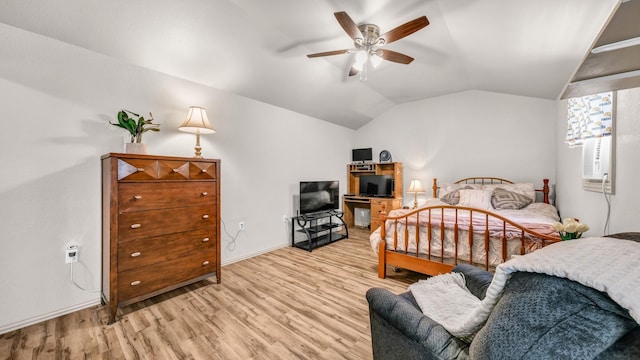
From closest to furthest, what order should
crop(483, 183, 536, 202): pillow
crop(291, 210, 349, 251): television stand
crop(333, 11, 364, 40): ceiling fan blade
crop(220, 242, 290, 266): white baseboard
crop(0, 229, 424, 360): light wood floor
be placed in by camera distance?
1. crop(0, 229, 424, 360): light wood floor
2. crop(333, 11, 364, 40): ceiling fan blade
3. crop(220, 242, 290, 266): white baseboard
4. crop(483, 183, 536, 202): pillow
5. crop(291, 210, 349, 251): television stand

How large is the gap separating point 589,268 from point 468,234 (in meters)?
1.79

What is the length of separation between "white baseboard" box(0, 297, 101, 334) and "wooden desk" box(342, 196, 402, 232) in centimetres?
396

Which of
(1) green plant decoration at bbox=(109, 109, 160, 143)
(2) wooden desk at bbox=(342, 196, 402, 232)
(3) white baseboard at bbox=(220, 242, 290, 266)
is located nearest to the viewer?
(1) green plant decoration at bbox=(109, 109, 160, 143)

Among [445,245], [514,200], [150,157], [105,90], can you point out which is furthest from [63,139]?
[514,200]

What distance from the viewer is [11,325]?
1.85 m

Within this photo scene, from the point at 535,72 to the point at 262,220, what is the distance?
3.99 metres

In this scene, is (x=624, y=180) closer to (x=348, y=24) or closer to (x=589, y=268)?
(x=589, y=268)

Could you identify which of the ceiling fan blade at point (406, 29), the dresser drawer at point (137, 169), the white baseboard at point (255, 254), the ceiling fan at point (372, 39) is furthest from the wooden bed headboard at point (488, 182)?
the dresser drawer at point (137, 169)

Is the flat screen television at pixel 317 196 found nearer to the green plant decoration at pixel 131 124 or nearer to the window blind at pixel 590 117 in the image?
the green plant decoration at pixel 131 124

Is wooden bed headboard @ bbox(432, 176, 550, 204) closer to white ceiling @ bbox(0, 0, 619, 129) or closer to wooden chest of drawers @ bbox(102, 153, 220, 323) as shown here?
white ceiling @ bbox(0, 0, 619, 129)

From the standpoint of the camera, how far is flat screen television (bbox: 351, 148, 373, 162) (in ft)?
17.4

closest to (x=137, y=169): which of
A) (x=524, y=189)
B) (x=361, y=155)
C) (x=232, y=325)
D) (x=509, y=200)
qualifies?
(x=232, y=325)

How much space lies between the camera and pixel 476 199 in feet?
11.4

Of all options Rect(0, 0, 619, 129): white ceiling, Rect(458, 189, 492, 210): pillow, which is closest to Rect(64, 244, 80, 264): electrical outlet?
Rect(0, 0, 619, 129): white ceiling
